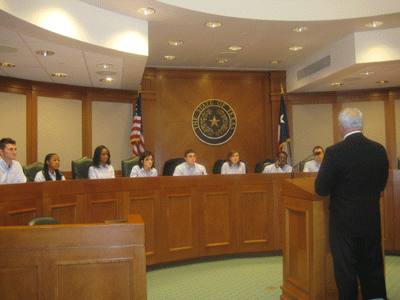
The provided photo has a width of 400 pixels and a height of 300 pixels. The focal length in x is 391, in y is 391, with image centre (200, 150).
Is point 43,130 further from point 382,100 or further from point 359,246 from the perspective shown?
point 382,100

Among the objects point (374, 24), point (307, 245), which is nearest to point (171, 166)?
point (374, 24)

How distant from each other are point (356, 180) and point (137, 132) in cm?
582

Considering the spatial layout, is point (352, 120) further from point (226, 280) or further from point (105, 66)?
→ point (105, 66)

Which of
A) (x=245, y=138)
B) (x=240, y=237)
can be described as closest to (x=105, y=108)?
(x=245, y=138)

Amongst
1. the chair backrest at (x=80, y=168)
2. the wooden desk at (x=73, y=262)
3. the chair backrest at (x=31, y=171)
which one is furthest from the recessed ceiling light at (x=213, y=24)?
the wooden desk at (x=73, y=262)

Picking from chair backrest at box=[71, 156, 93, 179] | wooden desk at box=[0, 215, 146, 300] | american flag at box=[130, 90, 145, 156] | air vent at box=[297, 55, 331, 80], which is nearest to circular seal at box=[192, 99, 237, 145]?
american flag at box=[130, 90, 145, 156]

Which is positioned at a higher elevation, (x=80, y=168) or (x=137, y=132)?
(x=137, y=132)

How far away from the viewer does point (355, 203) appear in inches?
98.0

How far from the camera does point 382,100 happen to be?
9141 millimetres

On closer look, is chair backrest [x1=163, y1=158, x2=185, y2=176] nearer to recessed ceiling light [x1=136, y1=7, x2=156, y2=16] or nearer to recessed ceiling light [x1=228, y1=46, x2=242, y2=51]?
recessed ceiling light [x1=228, y1=46, x2=242, y2=51]

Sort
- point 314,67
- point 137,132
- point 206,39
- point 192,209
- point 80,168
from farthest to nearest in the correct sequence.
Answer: point 137,132
point 314,67
point 206,39
point 80,168
point 192,209

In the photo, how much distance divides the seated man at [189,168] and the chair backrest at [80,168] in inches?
52.3

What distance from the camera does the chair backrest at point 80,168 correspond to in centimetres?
552

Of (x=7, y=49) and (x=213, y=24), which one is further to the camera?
(x=213, y=24)
